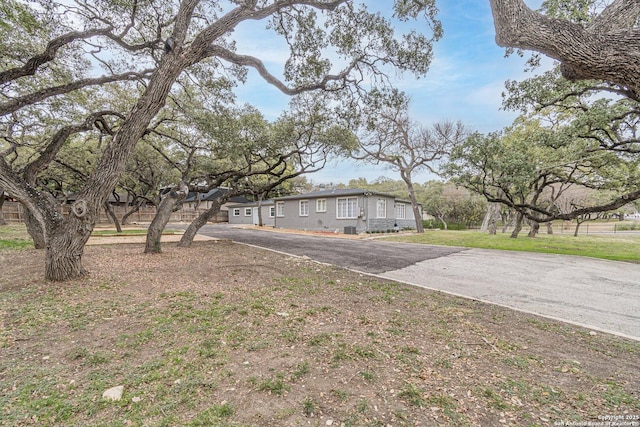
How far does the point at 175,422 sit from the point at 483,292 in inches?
213

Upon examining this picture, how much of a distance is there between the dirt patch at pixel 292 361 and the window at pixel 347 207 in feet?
44.5

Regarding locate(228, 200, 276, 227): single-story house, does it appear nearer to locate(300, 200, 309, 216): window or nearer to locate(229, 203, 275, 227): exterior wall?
locate(229, 203, 275, 227): exterior wall

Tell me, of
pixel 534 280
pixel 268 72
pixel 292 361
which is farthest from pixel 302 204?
pixel 292 361

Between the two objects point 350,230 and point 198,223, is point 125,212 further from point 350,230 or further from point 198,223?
point 350,230

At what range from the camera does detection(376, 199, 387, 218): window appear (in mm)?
18719

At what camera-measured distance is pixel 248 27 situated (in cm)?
661

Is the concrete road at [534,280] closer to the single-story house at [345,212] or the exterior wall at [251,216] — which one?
the single-story house at [345,212]

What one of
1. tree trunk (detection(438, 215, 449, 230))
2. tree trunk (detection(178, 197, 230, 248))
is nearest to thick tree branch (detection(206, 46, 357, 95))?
tree trunk (detection(178, 197, 230, 248))

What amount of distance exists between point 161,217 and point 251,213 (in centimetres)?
2158

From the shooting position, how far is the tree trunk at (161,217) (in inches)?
312

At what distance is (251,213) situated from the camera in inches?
1159

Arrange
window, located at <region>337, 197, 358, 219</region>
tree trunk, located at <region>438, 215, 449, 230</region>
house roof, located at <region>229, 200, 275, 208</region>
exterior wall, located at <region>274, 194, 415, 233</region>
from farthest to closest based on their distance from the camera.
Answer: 1. tree trunk, located at <region>438, 215, 449, 230</region>
2. house roof, located at <region>229, 200, 275, 208</region>
3. window, located at <region>337, 197, 358, 219</region>
4. exterior wall, located at <region>274, 194, 415, 233</region>

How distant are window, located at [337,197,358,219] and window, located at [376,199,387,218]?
176 cm

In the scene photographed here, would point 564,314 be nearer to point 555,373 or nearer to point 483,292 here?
point 483,292
